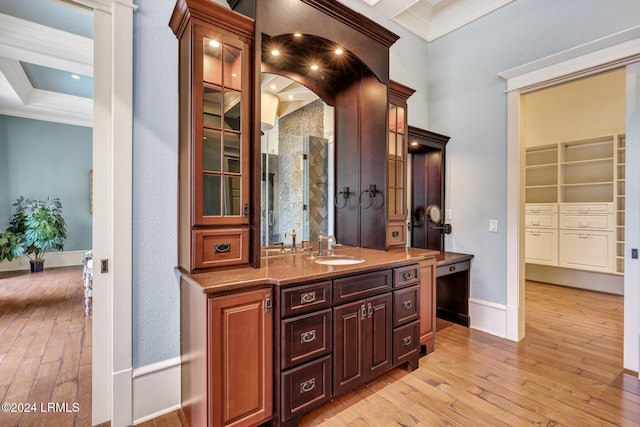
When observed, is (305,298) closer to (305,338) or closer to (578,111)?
(305,338)

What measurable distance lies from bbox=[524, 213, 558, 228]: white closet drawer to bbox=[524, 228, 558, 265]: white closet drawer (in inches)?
3.2

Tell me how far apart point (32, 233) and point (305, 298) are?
242 inches

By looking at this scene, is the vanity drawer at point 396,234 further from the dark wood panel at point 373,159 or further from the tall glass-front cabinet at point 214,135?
the tall glass-front cabinet at point 214,135

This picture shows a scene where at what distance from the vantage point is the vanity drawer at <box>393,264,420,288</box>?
2.14 meters

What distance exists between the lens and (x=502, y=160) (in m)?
3.01

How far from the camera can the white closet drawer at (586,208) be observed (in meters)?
4.28

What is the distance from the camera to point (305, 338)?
1661mm

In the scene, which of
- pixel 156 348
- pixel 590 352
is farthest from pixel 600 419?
pixel 156 348

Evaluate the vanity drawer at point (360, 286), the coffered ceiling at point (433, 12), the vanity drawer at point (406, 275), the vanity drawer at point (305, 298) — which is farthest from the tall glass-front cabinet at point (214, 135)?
the coffered ceiling at point (433, 12)

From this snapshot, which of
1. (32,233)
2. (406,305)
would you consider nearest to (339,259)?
(406,305)

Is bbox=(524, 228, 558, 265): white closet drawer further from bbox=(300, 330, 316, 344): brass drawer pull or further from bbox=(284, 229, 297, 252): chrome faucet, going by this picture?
bbox=(300, 330, 316, 344): brass drawer pull

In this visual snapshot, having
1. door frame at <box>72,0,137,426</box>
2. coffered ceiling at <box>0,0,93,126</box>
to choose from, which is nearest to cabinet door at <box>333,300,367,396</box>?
door frame at <box>72,0,137,426</box>

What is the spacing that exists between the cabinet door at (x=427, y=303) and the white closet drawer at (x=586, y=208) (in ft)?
11.7

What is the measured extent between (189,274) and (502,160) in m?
3.02
